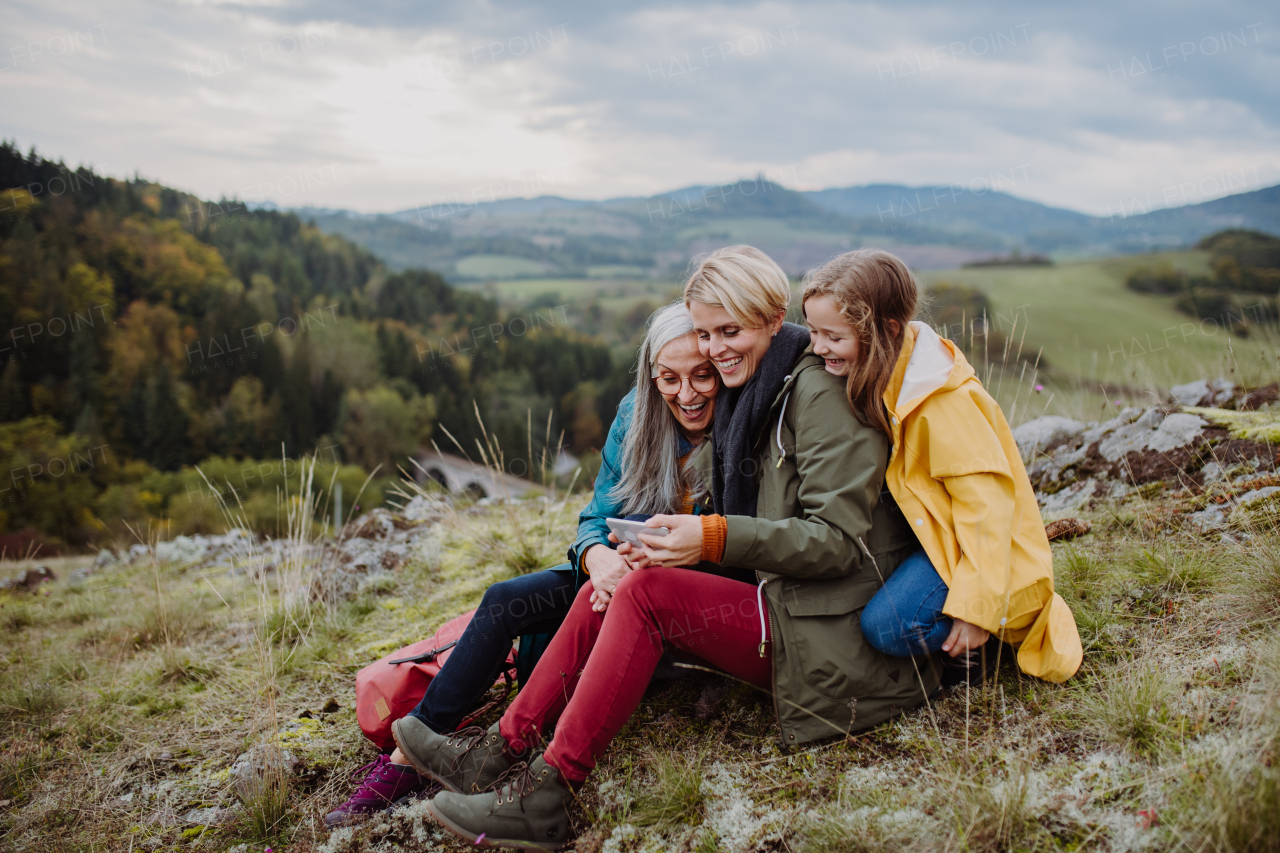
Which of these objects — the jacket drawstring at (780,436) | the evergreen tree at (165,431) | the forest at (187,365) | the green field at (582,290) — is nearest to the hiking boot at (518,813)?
the jacket drawstring at (780,436)

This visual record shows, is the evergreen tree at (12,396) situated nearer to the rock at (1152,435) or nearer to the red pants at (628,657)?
the red pants at (628,657)

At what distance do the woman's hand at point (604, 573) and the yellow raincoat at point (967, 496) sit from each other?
0.90 m

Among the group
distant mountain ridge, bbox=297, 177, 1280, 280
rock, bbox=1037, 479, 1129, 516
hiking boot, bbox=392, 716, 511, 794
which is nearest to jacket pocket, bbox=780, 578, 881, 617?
hiking boot, bbox=392, 716, 511, 794

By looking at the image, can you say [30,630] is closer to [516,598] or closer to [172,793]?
[172,793]

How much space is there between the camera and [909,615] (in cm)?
200

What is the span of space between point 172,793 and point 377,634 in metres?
1.32

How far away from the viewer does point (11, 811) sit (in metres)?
2.78

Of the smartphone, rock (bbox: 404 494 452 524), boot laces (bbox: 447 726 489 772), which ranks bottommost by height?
rock (bbox: 404 494 452 524)

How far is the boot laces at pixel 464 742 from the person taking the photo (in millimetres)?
2244

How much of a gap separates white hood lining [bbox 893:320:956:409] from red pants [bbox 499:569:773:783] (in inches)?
30.3

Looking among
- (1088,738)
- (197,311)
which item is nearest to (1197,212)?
(197,311)

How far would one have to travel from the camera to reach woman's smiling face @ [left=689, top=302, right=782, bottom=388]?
7.66ft

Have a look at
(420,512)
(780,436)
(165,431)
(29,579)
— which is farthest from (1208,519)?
(165,431)

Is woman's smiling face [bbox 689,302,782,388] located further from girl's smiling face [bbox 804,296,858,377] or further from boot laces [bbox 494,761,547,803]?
boot laces [bbox 494,761,547,803]
